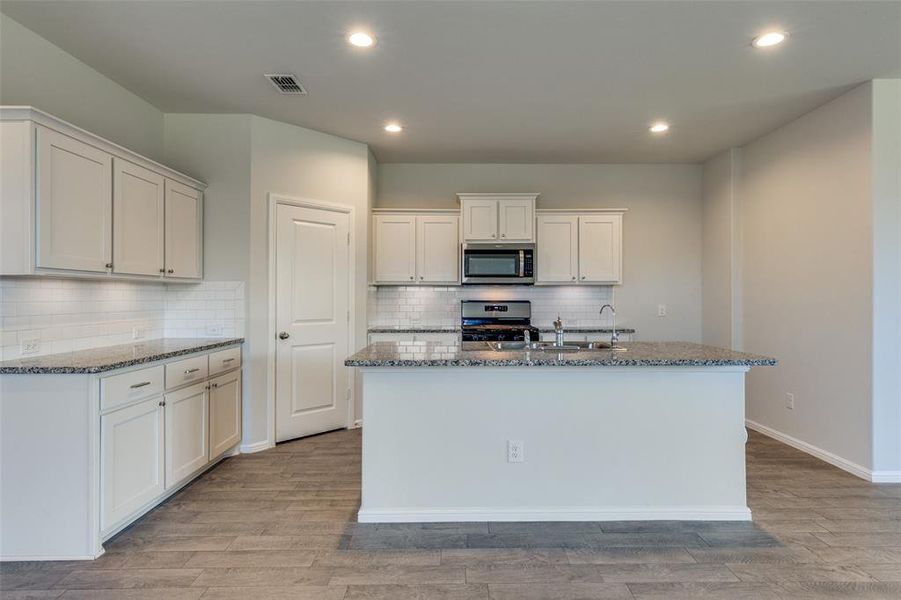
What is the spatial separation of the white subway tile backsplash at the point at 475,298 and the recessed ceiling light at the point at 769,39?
2866 millimetres

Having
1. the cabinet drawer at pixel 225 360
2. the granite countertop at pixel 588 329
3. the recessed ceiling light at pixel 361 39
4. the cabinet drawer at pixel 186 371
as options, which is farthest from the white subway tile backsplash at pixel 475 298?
the recessed ceiling light at pixel 361 39

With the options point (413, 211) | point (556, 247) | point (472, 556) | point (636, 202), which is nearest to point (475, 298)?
point (556, 247)

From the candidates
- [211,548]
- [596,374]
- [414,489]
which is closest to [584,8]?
[596,374]

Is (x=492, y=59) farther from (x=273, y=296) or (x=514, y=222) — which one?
(x=273, y=296)

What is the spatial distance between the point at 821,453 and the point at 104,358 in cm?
499

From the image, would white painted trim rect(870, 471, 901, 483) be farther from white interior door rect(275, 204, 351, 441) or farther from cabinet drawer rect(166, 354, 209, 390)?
cabinet drawer rect(166, 354, 209, 390)

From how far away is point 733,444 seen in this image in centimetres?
253

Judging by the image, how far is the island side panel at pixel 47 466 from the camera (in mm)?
2113

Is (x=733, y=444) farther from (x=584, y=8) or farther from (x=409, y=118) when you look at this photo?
(x=409, y=118)

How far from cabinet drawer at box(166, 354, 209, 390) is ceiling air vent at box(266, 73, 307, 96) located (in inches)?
78.2

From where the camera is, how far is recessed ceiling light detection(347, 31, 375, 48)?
2.54 metres

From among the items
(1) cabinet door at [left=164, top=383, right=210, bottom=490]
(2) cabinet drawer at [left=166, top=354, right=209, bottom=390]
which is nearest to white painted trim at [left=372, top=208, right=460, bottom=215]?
(2) cabinet drawer at [left=166, top=354, right=209, bottom=390]

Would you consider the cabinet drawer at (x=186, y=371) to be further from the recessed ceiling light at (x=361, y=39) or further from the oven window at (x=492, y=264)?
the oven window at (x=492, y=264)

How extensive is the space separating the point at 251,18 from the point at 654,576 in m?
3.46
